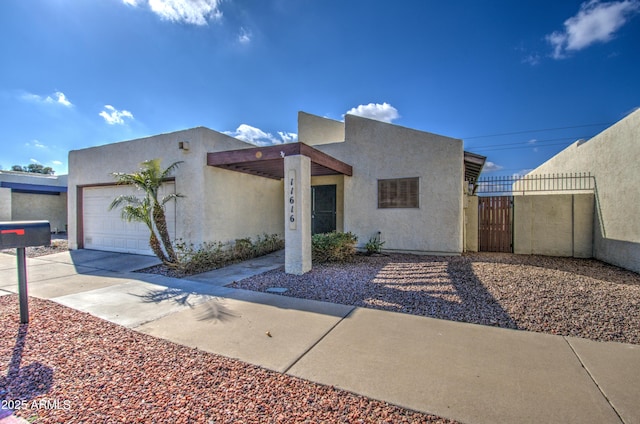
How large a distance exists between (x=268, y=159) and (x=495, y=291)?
5.94 meters

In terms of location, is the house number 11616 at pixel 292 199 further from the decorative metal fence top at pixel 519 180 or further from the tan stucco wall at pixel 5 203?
the tan stucco wall at pixel 5 203

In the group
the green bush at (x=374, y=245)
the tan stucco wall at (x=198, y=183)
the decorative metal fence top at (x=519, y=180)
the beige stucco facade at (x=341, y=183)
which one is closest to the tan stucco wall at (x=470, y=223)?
the decorative metal fence top at (x=519, y=180)

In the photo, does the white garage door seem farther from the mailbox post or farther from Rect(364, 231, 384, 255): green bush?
Rect(364, 231, 384, 255): green bush

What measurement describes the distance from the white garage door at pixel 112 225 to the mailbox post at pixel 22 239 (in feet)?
16.8

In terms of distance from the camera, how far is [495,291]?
5.58 metres

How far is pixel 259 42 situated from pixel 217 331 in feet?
31.0

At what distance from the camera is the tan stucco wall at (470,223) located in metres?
10.8

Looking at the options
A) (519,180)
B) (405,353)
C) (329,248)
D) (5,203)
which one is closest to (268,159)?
(329,248)

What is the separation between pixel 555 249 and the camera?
32.5ft

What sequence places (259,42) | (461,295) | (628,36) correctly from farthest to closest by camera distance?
(259,42) → (628,36) → (461,295)

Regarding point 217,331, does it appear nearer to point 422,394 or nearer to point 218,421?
point 218,421

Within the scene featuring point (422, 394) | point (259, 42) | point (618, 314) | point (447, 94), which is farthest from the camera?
point (447, 94)

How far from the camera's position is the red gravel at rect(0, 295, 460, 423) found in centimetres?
227

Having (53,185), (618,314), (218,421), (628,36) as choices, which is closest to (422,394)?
(218,421)
